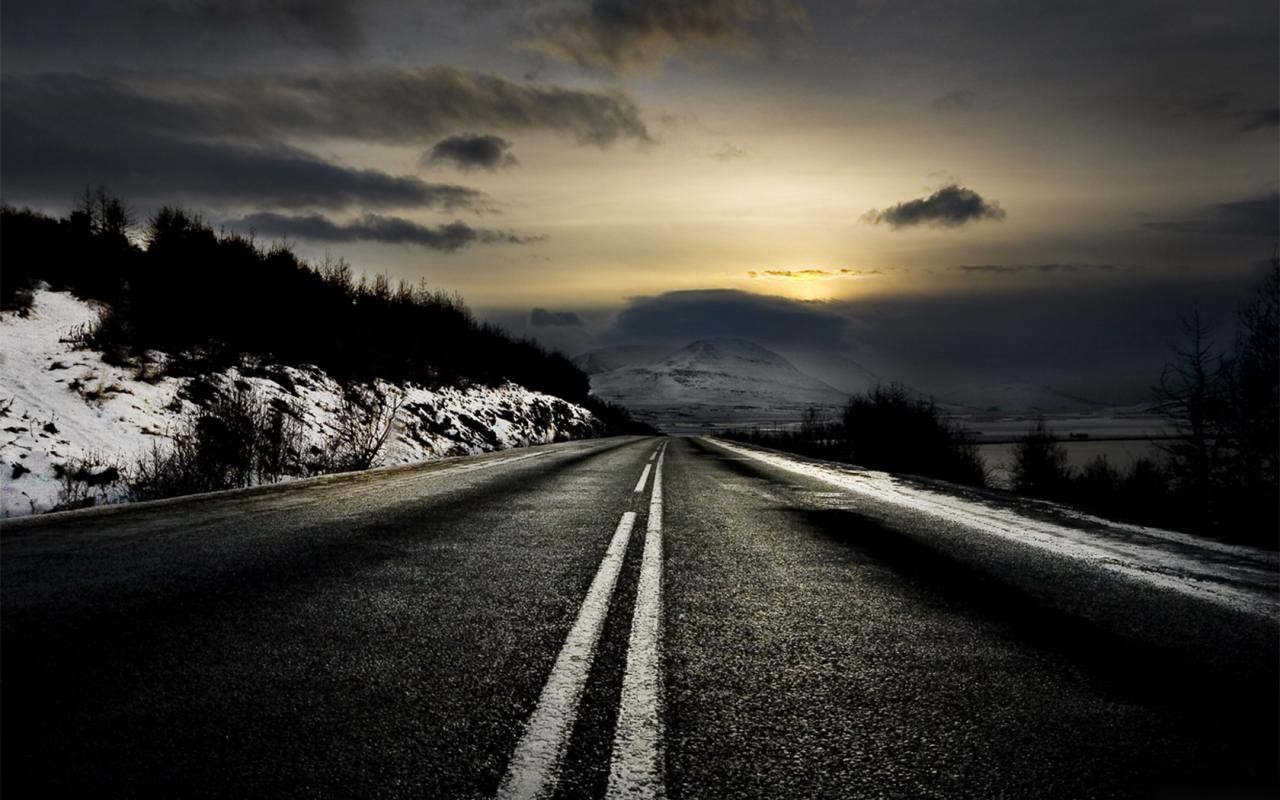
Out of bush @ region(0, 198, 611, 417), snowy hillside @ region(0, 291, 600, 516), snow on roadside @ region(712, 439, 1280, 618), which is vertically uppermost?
bush @ region(0, 198, 611, 417)

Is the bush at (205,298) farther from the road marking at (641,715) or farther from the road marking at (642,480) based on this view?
the road marking at (641,715)

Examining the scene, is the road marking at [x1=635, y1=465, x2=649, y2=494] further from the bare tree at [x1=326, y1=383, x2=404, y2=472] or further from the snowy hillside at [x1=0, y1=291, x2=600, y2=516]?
the snowy hillside at [x1=0, y1=291, x2=600, y2=516]

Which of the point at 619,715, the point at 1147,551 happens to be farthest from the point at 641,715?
the point at 1147,551

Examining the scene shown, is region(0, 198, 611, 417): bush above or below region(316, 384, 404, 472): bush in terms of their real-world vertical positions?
above

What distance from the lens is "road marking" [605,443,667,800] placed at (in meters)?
1.88

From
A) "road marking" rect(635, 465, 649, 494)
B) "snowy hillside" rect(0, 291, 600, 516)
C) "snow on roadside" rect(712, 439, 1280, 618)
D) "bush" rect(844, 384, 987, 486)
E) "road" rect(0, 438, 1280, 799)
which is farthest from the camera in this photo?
"bush" rect(844, 384, 987, 486)

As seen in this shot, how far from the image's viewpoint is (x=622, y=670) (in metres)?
2.80

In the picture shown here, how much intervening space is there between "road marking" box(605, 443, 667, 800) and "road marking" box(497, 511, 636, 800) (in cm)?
17

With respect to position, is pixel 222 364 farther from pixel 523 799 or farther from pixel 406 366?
→ pixel 523 799

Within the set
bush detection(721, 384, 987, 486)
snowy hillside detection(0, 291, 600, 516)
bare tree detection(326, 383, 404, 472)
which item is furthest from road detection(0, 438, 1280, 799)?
bush detection(721, 384, 987, 486)

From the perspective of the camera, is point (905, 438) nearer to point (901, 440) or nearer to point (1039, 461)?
point (901, 440)

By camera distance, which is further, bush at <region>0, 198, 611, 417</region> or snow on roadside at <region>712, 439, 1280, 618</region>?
bush at <region>0, 198, 611, 417</region>

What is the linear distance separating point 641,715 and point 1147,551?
5.59m

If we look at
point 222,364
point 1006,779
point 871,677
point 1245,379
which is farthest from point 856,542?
point 1245,379
